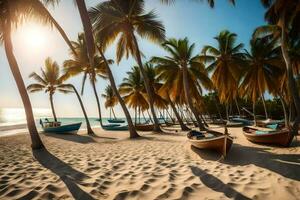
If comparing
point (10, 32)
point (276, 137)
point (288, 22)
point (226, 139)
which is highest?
point (288, 22)

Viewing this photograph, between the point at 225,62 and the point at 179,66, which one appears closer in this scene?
the point at 179,66

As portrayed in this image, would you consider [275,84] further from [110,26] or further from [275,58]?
[110,26]

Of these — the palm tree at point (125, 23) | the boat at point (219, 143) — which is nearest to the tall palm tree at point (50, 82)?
the palm tree at point (125, 23)

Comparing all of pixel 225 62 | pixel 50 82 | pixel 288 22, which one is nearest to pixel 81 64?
pixel 50 82

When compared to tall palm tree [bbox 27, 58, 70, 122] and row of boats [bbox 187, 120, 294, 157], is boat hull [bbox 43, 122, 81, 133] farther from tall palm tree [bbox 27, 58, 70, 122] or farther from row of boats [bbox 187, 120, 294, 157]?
row of boats [bbox 187, 120, 294, 157]

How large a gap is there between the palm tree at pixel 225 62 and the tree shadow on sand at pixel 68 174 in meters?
18.6

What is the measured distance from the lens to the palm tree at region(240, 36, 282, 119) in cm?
1992

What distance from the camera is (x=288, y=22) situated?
1215 centimetres

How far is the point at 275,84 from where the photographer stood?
1998 centimetres

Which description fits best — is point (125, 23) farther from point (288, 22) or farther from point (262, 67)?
point (262, 67)

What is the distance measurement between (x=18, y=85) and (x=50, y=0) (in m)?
4.13

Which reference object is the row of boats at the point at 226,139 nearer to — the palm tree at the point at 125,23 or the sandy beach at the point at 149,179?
the sandy beach at the point at 149,179

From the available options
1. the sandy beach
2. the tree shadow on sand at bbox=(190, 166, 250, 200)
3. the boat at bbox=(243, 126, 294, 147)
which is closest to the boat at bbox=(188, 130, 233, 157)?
the sandy beach

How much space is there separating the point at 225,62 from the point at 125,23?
40.6 feet
